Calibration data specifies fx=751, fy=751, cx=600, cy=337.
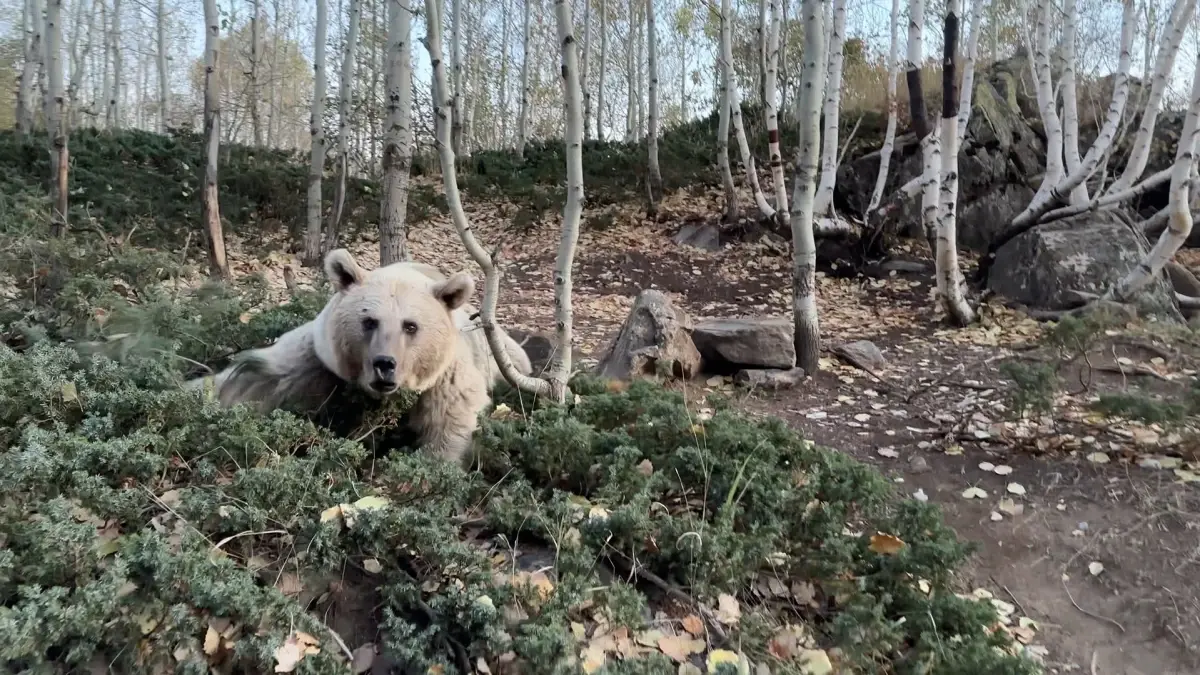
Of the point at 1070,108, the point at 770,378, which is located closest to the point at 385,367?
the point at 770,378

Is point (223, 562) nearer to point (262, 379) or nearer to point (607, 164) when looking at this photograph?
point (262, 379)

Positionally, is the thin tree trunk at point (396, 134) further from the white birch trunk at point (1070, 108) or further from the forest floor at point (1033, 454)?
the white birch trunk at point (1070, 108)

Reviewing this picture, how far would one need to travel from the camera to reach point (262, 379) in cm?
389

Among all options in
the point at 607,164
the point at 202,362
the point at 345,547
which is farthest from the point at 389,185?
the point at 607,164

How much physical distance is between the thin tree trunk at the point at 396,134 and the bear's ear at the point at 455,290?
2.24 meters

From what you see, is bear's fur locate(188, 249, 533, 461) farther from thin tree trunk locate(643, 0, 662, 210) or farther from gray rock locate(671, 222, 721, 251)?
thin tree trunk locate(643, 0, 662, 210)

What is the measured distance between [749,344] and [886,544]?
3657 mm

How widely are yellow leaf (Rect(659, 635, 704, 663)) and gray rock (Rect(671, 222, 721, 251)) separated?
34.7ft

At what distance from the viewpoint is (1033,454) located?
4797mm

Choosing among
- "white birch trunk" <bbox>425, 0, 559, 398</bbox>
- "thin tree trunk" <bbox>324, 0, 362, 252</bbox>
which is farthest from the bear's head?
"thin tree trunk" <bbox>324, 0, 362, 252</bbox>

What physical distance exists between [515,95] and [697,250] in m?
17.7

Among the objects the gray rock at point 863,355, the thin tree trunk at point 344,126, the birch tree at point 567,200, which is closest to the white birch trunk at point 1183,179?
the gray rock at point 863,355

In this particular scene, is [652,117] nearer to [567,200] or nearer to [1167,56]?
[1167,56]

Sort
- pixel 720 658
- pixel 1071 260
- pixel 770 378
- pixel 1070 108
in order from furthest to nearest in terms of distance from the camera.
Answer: pixel 1070 108
pixel 1071 260
pixel 770 378
pixel 720 658
